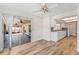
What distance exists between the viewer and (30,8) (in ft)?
4.88

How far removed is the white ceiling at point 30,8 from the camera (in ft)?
4.68

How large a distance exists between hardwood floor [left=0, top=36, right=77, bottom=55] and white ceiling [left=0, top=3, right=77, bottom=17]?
20.2 inches

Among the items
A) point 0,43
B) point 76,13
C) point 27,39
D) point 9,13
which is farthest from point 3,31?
point 76,13

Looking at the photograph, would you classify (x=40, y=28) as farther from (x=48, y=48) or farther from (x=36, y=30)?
(x=48, y=48)

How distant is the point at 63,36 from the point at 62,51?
0.88ft

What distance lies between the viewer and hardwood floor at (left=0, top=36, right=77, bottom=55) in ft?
4.85

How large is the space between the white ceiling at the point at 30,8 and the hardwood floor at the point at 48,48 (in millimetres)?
513

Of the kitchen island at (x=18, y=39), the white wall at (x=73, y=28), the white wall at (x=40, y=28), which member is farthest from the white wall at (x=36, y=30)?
→ the white wall at (x=73, y=28)

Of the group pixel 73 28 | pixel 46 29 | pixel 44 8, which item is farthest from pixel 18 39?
pixel 73 28

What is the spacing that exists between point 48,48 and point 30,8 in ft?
2.56

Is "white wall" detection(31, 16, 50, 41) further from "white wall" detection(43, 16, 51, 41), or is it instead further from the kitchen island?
the kitchen island

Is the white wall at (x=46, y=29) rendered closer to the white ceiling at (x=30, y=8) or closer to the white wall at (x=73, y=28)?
the white ceiling at (x=30, y=8)

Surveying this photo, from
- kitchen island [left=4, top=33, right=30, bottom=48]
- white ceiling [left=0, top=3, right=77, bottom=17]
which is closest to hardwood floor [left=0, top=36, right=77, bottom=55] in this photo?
kitchen island [left=4, top=33, right=30, bottom=48]
